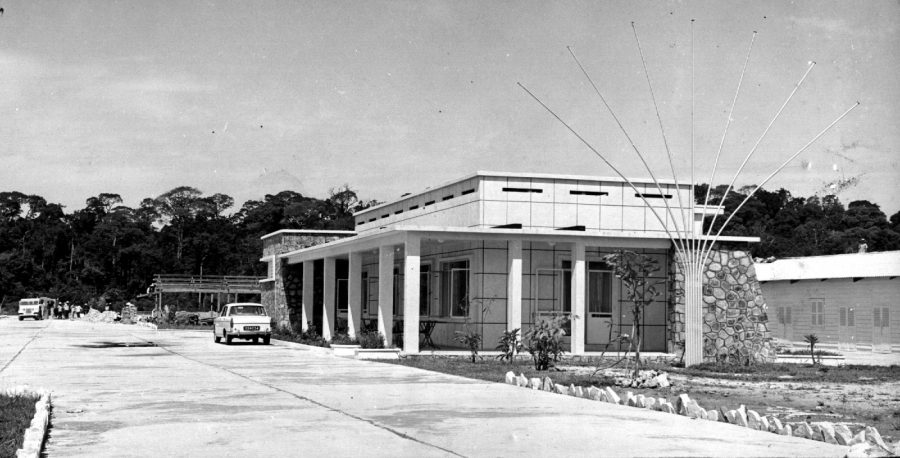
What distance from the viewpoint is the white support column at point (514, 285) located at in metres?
26.6

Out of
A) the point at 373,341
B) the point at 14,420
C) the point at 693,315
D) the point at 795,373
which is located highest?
the point at 693,315

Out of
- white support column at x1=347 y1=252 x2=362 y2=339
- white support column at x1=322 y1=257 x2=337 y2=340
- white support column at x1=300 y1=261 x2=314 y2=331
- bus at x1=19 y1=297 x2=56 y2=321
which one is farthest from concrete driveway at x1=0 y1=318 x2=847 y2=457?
bus at x1=19 y1=297 x2=56 y2=321

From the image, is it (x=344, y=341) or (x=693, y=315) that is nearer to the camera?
(x=693, y=315)

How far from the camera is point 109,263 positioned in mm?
100625

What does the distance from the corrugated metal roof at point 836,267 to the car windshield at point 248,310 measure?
19.8 meters

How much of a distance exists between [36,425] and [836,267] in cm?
3532

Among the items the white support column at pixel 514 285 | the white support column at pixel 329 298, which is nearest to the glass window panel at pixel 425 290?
the white support column at pixel 329 298

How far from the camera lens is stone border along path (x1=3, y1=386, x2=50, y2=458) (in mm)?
9082

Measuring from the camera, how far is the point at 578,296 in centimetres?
2755

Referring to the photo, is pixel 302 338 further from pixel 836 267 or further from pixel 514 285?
pixel 836 267

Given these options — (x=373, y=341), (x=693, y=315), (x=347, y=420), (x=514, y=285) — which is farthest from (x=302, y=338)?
(x=347, y=420)

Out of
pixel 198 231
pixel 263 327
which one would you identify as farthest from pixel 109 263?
pixel 263 327

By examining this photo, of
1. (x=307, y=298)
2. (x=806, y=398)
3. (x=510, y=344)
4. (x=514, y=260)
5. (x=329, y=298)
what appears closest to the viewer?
(x=806, y=398)

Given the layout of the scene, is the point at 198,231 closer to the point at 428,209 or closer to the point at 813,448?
the point at 428,209
